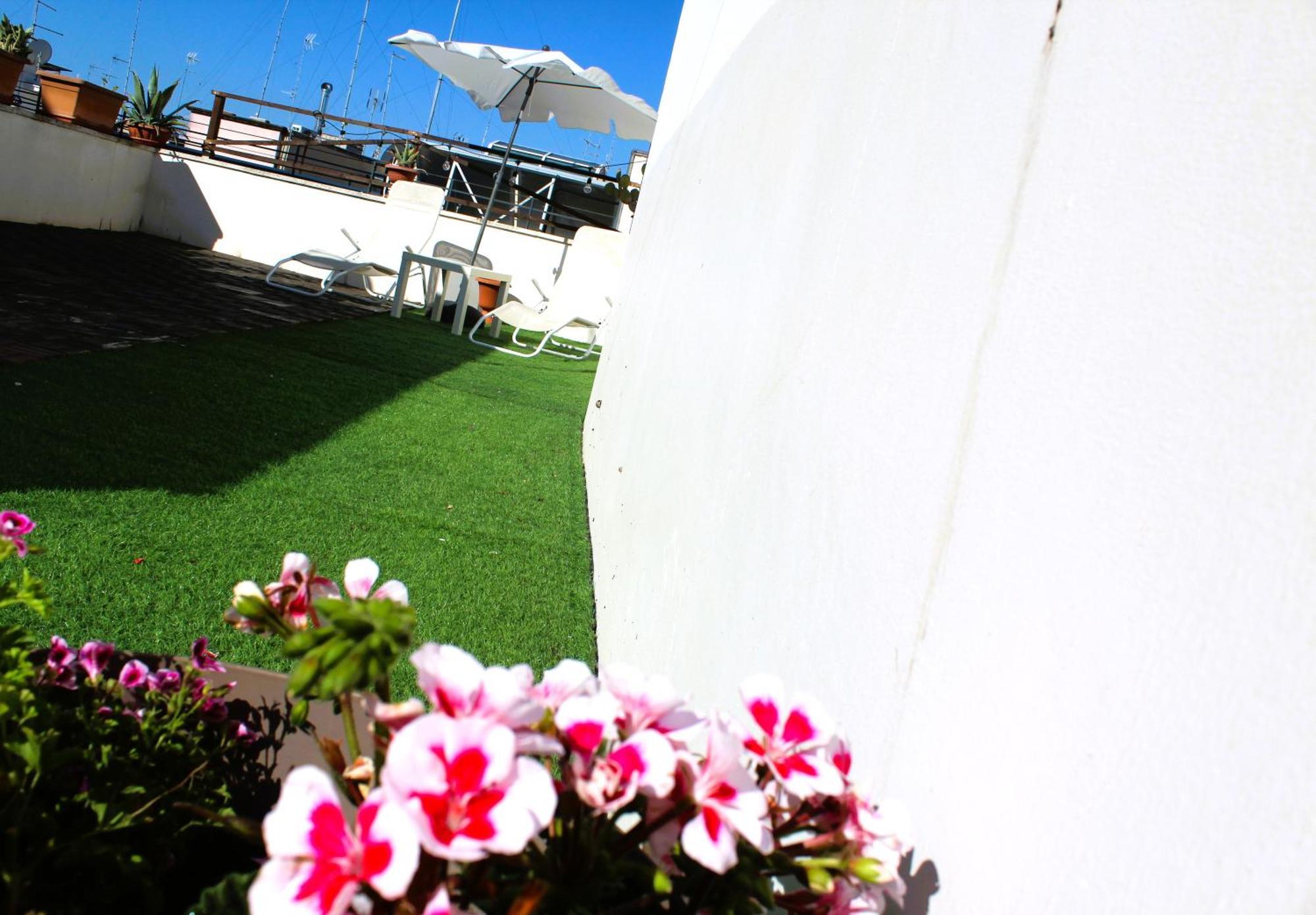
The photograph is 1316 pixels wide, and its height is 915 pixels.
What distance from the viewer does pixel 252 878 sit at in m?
0.69

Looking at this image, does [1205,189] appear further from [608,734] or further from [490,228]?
[490,228]

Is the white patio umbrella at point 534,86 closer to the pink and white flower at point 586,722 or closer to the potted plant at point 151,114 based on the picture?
the potted plant at point 151,114

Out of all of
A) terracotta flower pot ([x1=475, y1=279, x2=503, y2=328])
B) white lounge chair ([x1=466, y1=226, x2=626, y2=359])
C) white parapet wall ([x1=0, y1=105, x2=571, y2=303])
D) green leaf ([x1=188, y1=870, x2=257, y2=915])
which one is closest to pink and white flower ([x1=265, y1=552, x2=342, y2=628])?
green leaf ([x1=188, y1=870, x2=257, y2=915])

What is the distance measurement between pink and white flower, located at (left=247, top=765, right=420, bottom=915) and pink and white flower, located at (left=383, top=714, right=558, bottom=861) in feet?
0.04

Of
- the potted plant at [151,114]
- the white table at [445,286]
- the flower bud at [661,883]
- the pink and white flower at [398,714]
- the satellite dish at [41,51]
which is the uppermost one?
the satellite dish at [41,51]

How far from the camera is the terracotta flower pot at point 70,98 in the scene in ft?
36.0

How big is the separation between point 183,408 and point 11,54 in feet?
25.2

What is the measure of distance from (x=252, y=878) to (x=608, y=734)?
289mm

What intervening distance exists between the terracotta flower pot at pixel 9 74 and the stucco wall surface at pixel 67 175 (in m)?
0.17

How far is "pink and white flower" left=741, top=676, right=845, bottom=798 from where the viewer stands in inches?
24.5

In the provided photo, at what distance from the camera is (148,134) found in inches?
504

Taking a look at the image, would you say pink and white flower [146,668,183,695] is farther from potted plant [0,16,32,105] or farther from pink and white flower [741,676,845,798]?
potted plant [0,16,32,105]

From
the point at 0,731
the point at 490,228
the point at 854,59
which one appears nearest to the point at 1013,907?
the point at 0,731

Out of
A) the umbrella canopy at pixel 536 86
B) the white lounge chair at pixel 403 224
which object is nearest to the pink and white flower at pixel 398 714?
the white lounge chair at pixel 403 224
